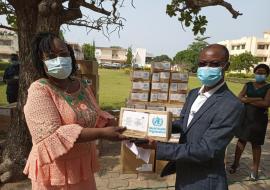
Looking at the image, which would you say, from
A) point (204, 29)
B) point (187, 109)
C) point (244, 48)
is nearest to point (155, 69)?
point (204, 29)

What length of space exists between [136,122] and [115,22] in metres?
3.56

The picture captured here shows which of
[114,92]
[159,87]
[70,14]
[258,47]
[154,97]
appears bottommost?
[114,92]

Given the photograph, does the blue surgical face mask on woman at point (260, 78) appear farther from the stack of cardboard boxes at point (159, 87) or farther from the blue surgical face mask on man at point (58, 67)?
the blue surgical face mask on man at point (58, 67)

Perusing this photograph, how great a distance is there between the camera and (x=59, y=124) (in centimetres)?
184

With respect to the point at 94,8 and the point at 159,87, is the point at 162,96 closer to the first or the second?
the point at 159,87

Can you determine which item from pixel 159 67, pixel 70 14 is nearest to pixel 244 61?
pixel 159 67

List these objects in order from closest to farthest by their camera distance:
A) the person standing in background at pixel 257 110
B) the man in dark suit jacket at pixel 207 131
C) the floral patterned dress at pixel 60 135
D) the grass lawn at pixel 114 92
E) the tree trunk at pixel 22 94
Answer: the floral patterned dress at pixel 60 135, the man in dark suit jacket at pixel 207 131, the tree trunk at pixel 22 94, the person standing in background at pixel 257 110, the grass lawn at pixel 114 92

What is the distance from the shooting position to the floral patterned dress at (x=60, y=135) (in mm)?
1785

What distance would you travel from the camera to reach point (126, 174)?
4957 millimetres

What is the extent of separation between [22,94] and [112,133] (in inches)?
118

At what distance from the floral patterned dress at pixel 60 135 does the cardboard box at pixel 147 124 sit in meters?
0.18

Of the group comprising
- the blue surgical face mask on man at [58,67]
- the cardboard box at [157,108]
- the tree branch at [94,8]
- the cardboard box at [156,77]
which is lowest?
the cardboard box at [157,108]

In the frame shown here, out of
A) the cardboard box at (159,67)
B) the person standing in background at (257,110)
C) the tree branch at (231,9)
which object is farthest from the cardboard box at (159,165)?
the tree branch at (231,9)

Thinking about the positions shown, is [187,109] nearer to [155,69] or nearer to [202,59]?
[202,59]
